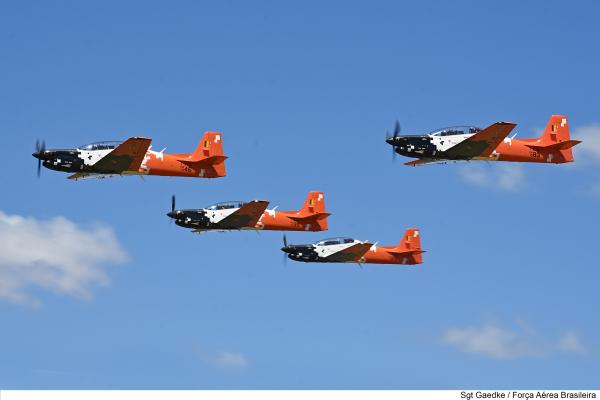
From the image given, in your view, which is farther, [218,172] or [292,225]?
[292,225]

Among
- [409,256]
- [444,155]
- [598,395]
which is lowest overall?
[598,395]

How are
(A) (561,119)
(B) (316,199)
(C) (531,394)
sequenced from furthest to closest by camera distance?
1. (B) (316,199)
2. (A) (561,119)
3. (C) (531,394)

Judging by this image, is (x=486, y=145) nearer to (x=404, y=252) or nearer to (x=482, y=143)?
(x=482, y=143)

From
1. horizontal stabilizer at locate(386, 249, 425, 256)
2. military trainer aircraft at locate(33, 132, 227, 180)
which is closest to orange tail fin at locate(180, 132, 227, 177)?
military trainer aircraft at locate(33, 132, 227, 180)

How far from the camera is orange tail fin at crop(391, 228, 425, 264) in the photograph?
139 m

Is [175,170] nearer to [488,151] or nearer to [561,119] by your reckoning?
[488,151]

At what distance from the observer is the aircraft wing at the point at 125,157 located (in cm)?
11725

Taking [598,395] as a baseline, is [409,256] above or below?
above

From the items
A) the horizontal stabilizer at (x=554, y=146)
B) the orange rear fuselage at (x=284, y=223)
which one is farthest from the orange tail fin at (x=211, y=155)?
the horizontal stabilizer at (x=554, y=146)

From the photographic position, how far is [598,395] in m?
95.8

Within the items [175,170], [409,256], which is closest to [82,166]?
[175,170]

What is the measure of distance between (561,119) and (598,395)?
125ft

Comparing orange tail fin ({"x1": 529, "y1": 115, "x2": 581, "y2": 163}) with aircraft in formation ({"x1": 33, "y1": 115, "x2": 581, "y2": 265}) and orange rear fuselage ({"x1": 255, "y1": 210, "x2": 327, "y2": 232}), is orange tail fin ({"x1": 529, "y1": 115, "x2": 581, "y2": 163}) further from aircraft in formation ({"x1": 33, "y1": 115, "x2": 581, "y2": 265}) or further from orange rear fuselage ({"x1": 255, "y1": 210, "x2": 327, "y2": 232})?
orange rear fuselage ({"x1": 255, "y1": 210, "x2": 327, "y2": 232})

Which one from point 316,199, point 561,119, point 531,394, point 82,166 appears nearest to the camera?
point 531,394
